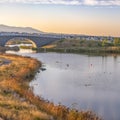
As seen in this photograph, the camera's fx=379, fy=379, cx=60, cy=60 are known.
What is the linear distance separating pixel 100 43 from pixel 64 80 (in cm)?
10091

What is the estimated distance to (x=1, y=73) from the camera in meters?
40.1

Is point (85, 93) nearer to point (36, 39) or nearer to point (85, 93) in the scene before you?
point (85, 93)

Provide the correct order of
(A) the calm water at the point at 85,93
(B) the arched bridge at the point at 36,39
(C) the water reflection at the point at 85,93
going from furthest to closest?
(B) the arched bridge at the point at 36,39, (C) the water reflection at the point at 85,93, (A) the calm water at the point at 85,93

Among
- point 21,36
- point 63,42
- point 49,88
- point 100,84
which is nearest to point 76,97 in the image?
point 49,88

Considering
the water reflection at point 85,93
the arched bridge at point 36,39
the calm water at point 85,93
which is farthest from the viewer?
the arched bridge at point 36,39

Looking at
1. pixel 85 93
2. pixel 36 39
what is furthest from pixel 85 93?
pixel 36 39

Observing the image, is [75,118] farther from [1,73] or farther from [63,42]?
[63,42]

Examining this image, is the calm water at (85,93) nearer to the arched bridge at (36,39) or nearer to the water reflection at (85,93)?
the water reflection at (85,93)

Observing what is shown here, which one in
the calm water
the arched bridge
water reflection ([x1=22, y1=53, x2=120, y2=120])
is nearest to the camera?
the calm water

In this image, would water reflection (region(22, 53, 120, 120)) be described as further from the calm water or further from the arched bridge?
the arched bridge

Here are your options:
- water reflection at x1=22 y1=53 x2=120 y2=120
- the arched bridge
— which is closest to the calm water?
water reflection at x1=22 y1=53 x2=120 y2=120

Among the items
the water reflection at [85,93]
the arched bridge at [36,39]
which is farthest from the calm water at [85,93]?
the arched bridge at [36,39]

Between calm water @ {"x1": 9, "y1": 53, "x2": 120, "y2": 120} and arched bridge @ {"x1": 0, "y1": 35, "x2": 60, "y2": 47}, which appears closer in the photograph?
calm water @ {"x1": 9, "y1": 53, "x2": 120, "y2": 120}

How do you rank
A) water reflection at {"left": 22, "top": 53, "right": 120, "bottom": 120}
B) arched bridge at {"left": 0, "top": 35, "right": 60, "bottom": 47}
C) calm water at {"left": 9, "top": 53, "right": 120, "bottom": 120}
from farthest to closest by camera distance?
arched bridge at {"left": 0, "top": 35, "right": 60, "bottom": 47} → water reflection at {"left": 22, "top": 53, "right": 120, "bottom": 120} → calm water at {"left": 9, "top": 53, "right": 120, "bottom": 120}
